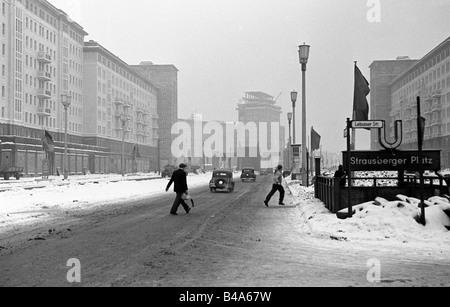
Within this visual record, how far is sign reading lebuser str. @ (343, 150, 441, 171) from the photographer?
1309 centimetres

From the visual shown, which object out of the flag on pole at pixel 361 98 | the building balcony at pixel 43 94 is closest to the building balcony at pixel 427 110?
the building balcony at pixel 43 94

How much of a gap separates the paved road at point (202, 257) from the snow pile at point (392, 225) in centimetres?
65

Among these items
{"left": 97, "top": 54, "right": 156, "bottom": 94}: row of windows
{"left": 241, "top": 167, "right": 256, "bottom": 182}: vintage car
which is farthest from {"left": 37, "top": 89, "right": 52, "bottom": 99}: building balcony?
{"left": 241, "top": 167, "right": 256, "bottom": 182}: vintage car

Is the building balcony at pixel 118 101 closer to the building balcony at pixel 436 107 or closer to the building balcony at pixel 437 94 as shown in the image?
the building balcony at pixel 437 94

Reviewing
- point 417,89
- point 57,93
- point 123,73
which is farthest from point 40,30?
point 417,89

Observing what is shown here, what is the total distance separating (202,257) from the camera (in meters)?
8.29

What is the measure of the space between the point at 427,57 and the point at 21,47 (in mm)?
75217

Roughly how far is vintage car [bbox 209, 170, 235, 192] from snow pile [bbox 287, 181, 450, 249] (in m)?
18.1

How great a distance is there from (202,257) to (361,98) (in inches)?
369

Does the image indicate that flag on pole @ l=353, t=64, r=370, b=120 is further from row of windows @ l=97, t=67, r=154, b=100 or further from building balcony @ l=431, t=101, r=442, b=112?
row of windows @ l=97, t=67, r=154, b=100

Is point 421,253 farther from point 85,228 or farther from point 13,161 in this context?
point 13,161

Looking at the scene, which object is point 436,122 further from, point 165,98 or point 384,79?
point 165,98

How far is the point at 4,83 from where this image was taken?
65625 mm
